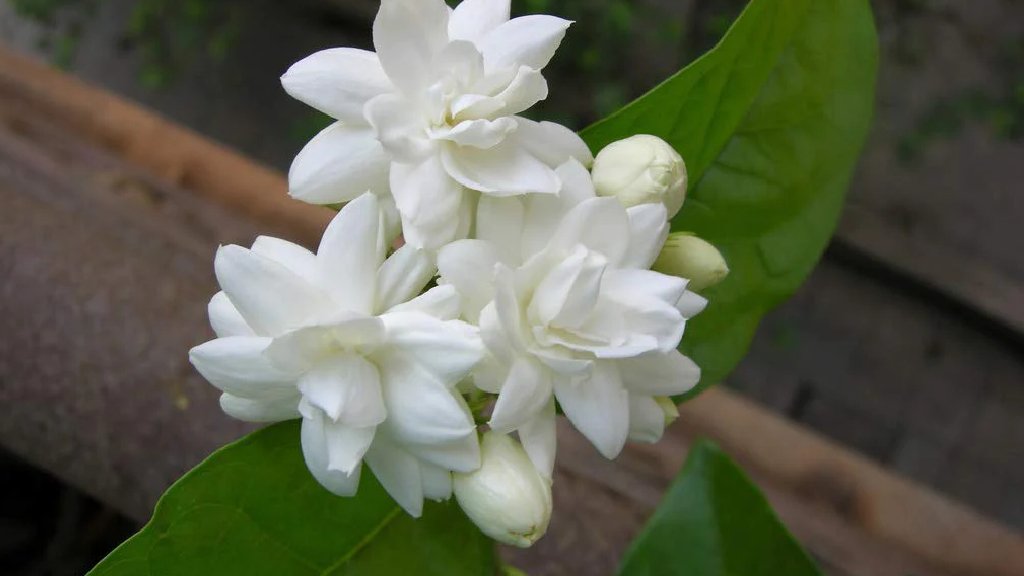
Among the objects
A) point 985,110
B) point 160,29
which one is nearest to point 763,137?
point 985,110

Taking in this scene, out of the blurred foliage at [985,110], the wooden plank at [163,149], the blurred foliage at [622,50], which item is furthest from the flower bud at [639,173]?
the blurred foliage at [985,110]

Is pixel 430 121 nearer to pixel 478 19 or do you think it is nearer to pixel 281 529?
pixel 478 19

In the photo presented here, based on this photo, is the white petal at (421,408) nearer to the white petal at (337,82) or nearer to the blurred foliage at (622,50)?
the white petal at (337,82)

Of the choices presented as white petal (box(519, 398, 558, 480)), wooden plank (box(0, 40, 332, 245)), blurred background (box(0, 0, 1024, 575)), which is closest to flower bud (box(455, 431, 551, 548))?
white petal (box(519, 398, 558, 480))

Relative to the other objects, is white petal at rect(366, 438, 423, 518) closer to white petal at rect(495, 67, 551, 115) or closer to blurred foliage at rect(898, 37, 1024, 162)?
white petal at rect(495, 67, 551, 115)

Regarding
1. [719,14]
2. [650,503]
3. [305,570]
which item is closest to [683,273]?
[305,570]

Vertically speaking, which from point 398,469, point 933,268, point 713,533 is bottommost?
point 933,268

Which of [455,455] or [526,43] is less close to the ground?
[526,43]
